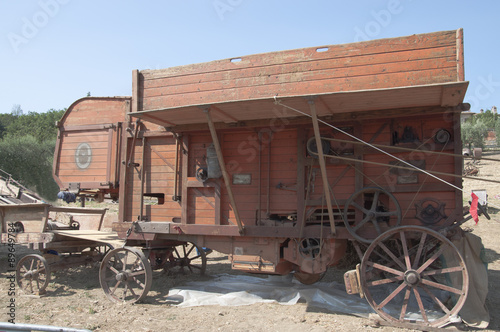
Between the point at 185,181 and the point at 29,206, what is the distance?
342 centimetres

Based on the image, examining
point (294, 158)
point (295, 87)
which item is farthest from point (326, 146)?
point (295, 87)

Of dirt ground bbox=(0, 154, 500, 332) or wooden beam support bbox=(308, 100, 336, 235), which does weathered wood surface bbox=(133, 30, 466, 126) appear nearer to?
wooden beam support bbox=(308, 100, 336, 235)

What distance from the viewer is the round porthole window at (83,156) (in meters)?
7.92

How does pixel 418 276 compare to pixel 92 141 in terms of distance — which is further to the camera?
pixel 92 141

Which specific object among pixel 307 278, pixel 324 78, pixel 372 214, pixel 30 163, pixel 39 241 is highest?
pixel 30 163

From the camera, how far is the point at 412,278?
520cm

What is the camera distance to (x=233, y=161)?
22.7ft

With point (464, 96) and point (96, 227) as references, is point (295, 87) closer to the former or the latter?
point (464, 96)

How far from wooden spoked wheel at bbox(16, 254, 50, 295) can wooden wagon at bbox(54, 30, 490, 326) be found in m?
1.28

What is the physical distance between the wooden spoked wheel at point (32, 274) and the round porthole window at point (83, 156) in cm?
197

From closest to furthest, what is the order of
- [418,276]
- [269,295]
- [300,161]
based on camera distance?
[418,276]
[300,161]
[269,295]

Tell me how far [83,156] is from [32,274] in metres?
2.47

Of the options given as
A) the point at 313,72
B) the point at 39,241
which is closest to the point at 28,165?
the point at 39,241

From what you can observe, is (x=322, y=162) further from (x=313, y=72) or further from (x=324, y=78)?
(x=313, y=72)
